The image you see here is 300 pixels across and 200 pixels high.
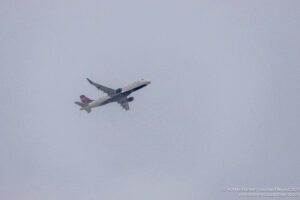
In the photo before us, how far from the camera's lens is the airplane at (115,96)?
528 feet

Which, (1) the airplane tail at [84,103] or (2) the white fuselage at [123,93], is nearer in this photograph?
(2) the white fuselage at [123,93]

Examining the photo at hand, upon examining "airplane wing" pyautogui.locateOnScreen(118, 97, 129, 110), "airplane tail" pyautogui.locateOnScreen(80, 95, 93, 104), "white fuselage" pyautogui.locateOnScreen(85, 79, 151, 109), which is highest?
"airplane tail" pyautogui.locateOnScreen(80, 95, 93, 104)

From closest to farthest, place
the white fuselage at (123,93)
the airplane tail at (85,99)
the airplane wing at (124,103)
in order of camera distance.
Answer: the white fuselage at (123,93) < the airplane wing at (124,103) < the airplane tail at (85,99)

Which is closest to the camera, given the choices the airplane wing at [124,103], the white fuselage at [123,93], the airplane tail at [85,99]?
the white fuselage at [123,93]

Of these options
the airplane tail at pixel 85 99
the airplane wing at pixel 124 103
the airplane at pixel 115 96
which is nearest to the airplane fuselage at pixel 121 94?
the airplane at pixel 115 96

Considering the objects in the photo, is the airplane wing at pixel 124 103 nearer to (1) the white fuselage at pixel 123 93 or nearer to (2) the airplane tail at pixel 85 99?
(1) the white fuselage at pixel 123 93

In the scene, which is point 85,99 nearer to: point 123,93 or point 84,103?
point 84,103

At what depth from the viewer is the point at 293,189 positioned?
5950 inches

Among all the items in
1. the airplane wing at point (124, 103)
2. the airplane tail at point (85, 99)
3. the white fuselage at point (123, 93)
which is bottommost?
the white fuselage at point (123, 93)

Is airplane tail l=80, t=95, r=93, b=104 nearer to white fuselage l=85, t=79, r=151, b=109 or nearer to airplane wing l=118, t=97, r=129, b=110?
white fuselage l=85, t=79, r=151, b=109

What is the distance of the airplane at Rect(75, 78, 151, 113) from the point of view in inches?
6334

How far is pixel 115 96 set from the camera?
165125mm

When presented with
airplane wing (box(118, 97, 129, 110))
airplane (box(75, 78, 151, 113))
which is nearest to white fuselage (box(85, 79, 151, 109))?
airplane (box(75, 78, 151, 113))

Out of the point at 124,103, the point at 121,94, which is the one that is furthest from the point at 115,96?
the point at 124,103
